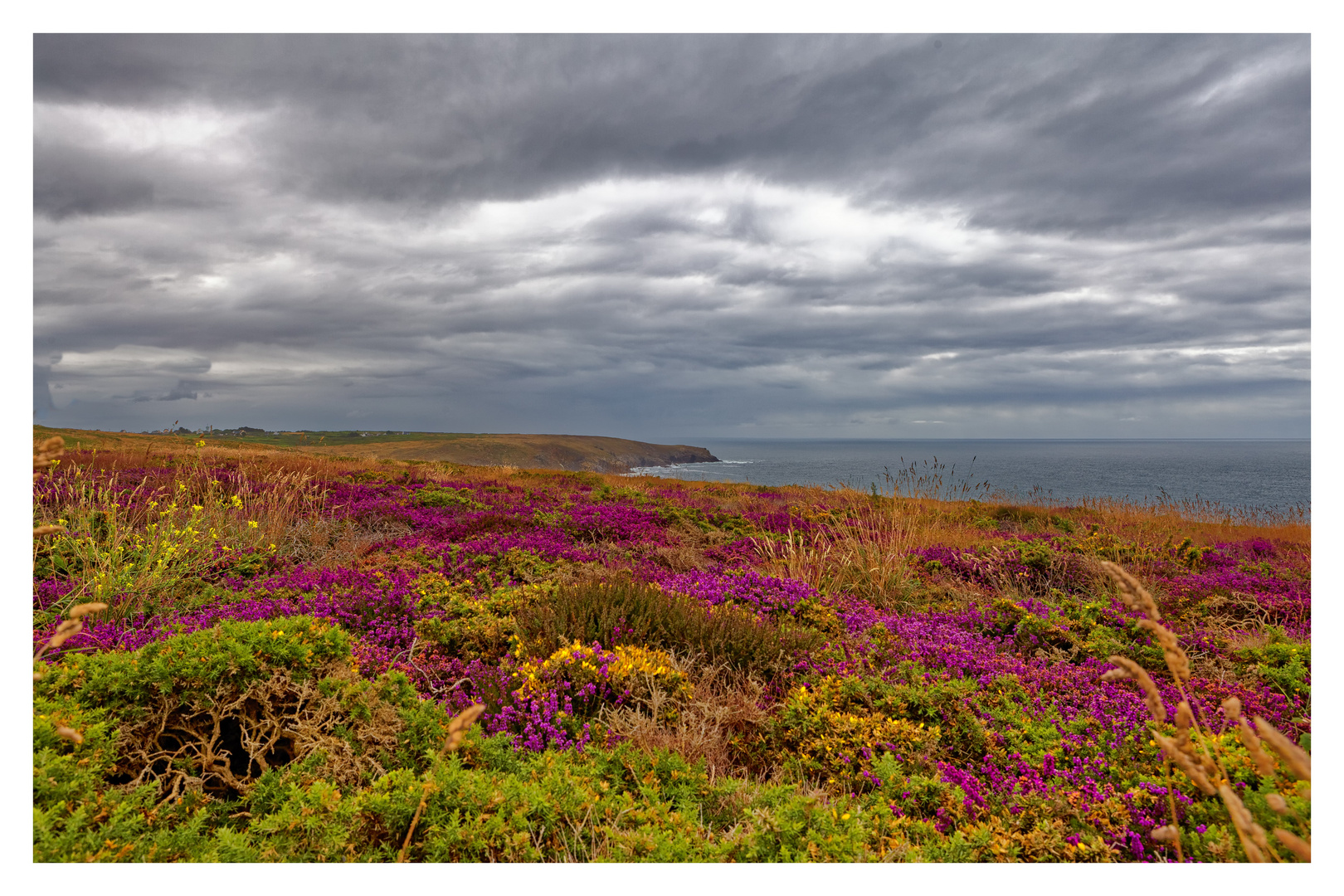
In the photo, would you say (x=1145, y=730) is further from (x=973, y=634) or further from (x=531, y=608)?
(x=531, y=608)

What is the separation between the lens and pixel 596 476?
21.0 metres

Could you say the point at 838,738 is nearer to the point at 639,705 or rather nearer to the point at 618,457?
the point at 639,705

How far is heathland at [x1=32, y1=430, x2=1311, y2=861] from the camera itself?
229cm

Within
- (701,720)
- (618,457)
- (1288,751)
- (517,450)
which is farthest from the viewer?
(618,457)

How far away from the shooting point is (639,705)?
3768mm

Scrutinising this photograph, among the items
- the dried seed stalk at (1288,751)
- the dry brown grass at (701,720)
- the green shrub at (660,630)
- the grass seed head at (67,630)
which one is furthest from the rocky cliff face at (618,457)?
the dried seed stalk at (1288,751)

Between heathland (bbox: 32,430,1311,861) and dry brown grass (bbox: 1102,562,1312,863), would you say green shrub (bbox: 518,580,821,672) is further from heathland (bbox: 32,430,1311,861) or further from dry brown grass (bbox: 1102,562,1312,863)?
dry brown grass (bbox: 1102,562,1312,863)

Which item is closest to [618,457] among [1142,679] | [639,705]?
[639,705]

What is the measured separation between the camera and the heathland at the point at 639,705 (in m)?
2.29

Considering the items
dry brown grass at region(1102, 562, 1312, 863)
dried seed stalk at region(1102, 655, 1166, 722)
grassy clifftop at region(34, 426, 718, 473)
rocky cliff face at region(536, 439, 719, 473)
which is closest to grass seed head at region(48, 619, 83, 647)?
dry brown grass at region(1102, 562, 1312, 863)

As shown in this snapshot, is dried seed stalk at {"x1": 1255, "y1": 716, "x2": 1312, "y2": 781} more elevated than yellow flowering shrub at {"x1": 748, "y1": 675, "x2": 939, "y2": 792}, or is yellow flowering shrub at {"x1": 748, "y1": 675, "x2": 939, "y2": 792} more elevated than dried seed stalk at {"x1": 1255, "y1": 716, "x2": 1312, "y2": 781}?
dried seed stalk at {"x1": 1255, "y1": 716, "x2": 1312, "y2": 781}

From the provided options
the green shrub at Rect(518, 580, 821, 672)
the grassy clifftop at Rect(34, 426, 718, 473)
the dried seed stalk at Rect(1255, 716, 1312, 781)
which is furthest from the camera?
the grassy clifftop at Rect(34, 426, 718, 473)

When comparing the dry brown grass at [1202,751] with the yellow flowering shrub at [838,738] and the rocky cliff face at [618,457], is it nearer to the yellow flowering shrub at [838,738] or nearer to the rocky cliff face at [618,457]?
the yellow flowering shrub at [838,738]
